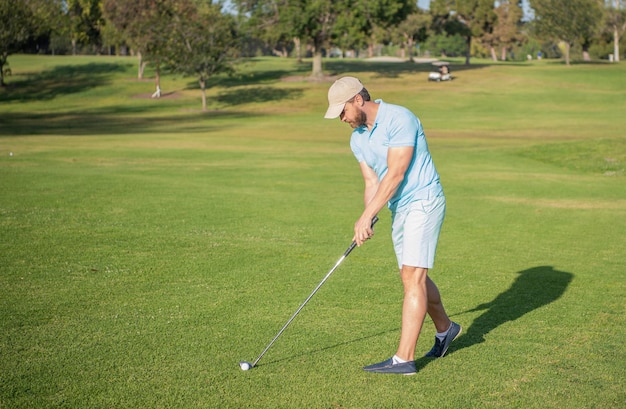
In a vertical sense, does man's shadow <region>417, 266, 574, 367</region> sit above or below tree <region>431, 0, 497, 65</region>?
below

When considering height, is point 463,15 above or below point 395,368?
above

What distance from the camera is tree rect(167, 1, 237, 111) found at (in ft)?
185

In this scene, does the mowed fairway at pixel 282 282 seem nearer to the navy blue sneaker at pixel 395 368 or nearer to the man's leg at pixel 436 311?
the navy blue sneaker at pixel 395 368

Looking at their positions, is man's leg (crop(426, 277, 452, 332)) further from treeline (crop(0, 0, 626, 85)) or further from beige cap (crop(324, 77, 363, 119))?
treeline (crop(0, 0, 626, 85))

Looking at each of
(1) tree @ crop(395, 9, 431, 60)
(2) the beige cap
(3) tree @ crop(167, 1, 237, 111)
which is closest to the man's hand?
(2) the beige cap

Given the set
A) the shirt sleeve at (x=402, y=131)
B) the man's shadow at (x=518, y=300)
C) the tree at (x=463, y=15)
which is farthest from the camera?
the tree at (x=463, y=15)

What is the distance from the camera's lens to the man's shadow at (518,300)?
25.5 ft

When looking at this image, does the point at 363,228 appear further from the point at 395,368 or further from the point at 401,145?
the point at 395,368

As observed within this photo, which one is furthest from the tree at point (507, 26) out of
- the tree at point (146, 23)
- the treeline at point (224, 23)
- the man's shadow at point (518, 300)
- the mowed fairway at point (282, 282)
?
the man's shadow at point (518, 300)

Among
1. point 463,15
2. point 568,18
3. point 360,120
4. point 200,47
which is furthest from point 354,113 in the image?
point 463,15

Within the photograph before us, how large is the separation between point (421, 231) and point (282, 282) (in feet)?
11.4

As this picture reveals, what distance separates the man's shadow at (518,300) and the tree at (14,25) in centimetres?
6269

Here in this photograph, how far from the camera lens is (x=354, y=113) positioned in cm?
661

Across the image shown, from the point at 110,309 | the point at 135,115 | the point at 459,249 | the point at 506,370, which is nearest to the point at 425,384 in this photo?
the point at 506,370
